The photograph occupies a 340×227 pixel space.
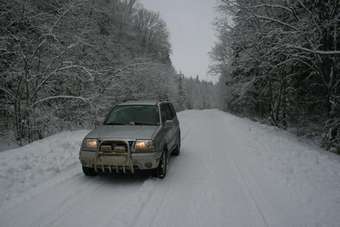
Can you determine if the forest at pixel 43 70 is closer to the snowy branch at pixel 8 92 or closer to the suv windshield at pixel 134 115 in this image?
the snowy branch at pixel 8 92

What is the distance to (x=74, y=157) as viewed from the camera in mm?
7035

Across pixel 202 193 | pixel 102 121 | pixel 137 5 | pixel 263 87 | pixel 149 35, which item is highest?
pixel 137 5

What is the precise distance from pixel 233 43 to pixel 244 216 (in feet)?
33.8

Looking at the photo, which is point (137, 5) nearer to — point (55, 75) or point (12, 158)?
point (55, 75)

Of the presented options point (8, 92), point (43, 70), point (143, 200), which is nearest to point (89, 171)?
point (143, 200)

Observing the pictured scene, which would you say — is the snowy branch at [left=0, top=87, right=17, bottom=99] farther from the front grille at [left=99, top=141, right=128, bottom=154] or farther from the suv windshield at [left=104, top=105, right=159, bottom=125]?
the front grille at [left=99, top=141, right=128, bottom=154]

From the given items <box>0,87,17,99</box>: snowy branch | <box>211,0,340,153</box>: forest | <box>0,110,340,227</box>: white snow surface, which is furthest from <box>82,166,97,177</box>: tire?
<box>211,0,340,153</box>: forest

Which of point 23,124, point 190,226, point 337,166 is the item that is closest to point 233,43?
point 337,166

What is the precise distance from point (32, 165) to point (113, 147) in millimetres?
2730

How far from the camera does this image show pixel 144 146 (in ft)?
16.0

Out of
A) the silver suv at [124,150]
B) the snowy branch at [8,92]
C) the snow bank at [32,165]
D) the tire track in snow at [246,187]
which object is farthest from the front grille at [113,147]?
the snowy branch at [8,92]

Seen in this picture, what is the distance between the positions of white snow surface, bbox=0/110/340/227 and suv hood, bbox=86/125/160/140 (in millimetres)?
1099

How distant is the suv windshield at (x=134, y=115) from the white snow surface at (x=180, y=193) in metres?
1.46

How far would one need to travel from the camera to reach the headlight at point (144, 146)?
487cm
